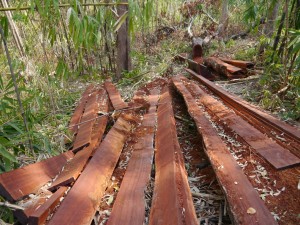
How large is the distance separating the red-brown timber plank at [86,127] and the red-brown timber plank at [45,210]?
26.3 inches

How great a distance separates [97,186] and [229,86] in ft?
10.4

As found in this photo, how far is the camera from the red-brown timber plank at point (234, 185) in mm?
1147

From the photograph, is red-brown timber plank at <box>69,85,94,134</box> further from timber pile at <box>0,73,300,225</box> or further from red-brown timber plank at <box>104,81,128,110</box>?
red-brown timber plank at <box>104,81,128,110</box>

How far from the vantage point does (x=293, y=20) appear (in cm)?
328

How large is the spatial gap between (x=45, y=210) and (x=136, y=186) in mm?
497

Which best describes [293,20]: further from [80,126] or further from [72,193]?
[72,193]

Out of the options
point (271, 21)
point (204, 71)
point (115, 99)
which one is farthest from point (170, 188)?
point (271, 21)

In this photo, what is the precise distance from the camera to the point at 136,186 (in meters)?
1.47

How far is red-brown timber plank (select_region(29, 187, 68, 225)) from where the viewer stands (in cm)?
120

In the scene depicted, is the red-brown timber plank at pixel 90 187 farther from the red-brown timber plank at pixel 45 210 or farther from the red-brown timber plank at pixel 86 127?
the red-brown timber plank at pixel 86 127

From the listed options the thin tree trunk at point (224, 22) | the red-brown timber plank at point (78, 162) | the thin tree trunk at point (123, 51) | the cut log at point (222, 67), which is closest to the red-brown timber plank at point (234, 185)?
the red-brown timber plank at point (78, 162)

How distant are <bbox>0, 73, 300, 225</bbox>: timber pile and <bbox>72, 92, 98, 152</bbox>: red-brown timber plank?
12 millimetres

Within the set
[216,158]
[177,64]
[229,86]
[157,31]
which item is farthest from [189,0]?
[216,158]

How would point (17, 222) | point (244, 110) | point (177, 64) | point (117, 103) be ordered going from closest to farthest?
point (17, 222)
point (244, 110)
point (117, 103)
point (177, 64)
